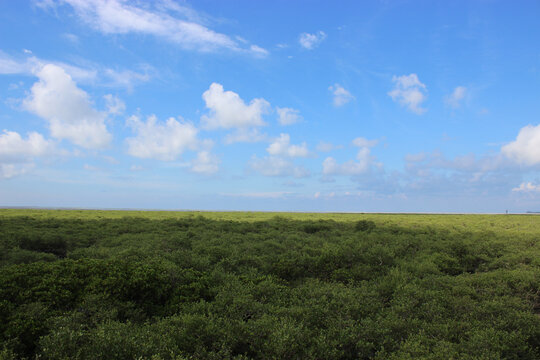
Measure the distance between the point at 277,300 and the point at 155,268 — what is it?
510cm

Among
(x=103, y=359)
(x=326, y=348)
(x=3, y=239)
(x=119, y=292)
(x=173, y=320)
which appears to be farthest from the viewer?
(x=3, y=239)

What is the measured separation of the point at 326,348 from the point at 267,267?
807 cm

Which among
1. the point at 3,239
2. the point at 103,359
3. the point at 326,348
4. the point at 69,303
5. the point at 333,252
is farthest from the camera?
the point at 3,239

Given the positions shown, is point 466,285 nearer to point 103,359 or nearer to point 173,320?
point 173,320

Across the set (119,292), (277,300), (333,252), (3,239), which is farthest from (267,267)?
(3,239)

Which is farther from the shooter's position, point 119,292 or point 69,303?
point 119,292

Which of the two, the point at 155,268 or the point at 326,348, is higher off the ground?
the point at 155,268

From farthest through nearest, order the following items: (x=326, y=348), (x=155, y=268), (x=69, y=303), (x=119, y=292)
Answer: (x=155, y=268)
(x=119, y=292)
(x=69, y=303)
(x=326, y=348)

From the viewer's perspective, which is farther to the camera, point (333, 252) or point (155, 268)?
point (333, 252)

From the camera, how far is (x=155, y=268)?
1262 centimetres

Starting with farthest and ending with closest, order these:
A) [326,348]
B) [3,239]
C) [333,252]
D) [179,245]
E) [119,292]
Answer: [179,245], [3,239], [333,252], [119,292], [326,348]

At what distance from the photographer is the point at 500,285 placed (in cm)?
1302

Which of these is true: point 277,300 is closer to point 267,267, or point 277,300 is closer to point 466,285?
point 267,267

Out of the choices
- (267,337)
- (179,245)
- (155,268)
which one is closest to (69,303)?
(155,268)
